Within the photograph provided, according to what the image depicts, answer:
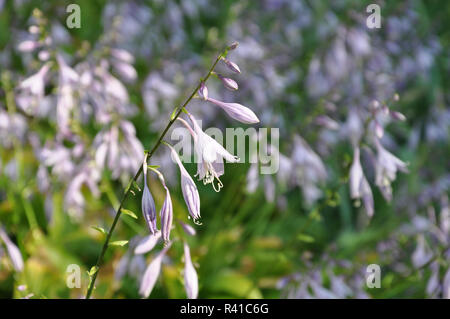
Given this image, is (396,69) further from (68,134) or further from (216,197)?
(68,134)

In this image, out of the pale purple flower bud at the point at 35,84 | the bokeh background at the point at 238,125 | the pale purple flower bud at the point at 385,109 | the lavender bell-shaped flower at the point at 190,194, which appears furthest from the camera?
the bokeh background at the point at 238,125

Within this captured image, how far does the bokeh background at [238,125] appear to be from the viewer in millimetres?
2656

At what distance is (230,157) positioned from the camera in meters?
1.56

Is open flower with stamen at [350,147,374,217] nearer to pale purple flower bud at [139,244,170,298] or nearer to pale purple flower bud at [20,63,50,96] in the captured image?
pale purple flower bud at [139,244,170,298]

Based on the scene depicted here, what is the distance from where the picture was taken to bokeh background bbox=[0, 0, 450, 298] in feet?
8.71

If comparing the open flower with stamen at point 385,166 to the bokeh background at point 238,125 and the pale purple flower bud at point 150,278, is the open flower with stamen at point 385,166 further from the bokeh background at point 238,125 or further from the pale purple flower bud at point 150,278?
the pale purple flower bud at point 150,278

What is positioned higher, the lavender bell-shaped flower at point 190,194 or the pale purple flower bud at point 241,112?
the pale purple flower bud at point 241,112

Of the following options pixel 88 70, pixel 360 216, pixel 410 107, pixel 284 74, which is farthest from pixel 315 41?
pixel 88 70

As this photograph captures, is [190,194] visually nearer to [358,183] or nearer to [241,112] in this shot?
[241,112]

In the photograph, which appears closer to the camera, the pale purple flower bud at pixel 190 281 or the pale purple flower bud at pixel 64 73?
the pale purple flower bud at pixel 190 281

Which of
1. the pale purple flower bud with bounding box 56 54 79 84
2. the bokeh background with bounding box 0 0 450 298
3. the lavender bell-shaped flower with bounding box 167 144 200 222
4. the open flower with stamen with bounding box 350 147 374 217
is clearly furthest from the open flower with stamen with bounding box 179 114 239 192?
the pale purple flower bud with bounding box 56 54 79 84

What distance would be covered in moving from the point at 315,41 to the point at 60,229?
314 centimetres

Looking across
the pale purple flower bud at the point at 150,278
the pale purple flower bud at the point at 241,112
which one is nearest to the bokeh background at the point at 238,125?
the pale purple flower bud at the point at 150,278

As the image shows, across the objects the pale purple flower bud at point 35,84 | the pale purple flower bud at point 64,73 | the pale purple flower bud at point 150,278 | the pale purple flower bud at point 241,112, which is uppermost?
the pale purple flower bud at point 241,112
